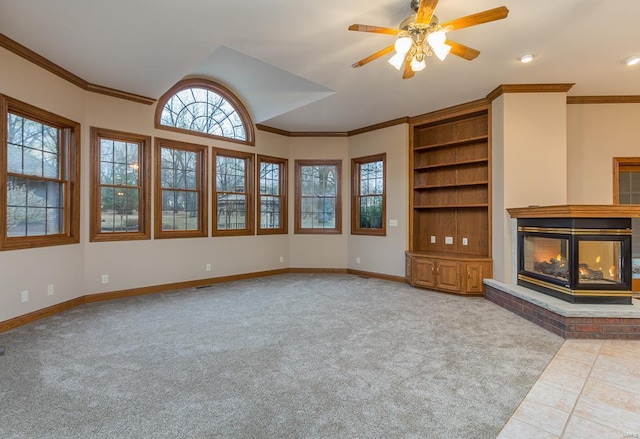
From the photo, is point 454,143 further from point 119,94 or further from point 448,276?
point 119,94

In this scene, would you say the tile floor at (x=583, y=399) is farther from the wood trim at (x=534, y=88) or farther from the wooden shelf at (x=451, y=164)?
the wood trim at (x=534, y=88)

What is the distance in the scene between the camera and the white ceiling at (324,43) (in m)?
2.67

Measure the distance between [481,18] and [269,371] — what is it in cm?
296

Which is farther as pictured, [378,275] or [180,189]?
[378,275]

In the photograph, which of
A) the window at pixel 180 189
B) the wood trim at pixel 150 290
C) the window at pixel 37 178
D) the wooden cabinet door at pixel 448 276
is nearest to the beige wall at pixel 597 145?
the wooden cabinet door at pixel 448 276

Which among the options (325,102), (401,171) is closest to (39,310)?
(325,102)

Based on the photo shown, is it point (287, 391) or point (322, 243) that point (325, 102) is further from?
point (287, 391)

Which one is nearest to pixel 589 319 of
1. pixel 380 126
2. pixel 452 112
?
pixel 452 112

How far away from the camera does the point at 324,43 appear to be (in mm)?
3217

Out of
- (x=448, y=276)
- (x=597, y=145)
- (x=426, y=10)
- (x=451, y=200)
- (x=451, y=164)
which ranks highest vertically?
(x=426, y=10)

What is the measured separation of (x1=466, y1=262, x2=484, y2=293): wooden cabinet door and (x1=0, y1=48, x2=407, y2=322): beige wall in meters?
1.27

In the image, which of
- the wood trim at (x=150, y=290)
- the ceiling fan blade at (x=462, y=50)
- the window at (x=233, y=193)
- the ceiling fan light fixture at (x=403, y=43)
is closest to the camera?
the ceiling fan light fixture at (x=403, y=43)

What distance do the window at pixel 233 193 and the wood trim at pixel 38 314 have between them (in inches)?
83.7

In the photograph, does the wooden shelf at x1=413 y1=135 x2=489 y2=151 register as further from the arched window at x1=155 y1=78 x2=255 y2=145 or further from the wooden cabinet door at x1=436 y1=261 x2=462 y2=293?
the arched window at x1=155 y1=78 x2=255 y2=145
